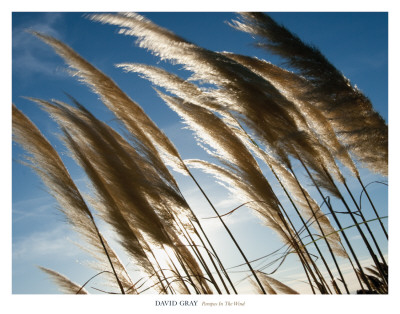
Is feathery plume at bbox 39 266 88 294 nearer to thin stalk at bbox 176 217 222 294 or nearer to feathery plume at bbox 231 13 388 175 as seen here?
thin stalk at bbox 176 217 222 294

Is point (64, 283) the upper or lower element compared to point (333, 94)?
lower

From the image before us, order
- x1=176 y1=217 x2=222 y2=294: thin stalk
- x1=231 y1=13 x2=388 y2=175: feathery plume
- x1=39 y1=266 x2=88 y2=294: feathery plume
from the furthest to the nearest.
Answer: x1=39 y1=266 x2=88 y2=294: feathery plume < x1=176 y1=217 x2=222 y2=294: thin stalk < x1=231 y1=13 x2=388 y2=175: feathery plume

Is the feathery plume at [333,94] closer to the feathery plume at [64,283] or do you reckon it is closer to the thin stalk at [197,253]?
the thin stalk at [197,253]

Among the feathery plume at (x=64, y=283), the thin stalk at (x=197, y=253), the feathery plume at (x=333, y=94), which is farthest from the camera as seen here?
the feathery plume at (x=64, y=283)

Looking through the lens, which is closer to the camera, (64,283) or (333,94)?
(333,94)

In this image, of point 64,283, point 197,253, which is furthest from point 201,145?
point 64,283

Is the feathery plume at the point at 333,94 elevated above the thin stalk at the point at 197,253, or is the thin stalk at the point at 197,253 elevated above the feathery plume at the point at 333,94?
the feathery plume at the point at 333,94

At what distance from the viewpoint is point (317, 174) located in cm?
224

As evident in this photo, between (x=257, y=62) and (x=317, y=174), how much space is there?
868 millimetres

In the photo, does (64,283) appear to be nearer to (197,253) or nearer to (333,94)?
(197,253)

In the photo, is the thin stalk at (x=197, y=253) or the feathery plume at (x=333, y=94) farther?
the thin stalk at (x=197, y=253)

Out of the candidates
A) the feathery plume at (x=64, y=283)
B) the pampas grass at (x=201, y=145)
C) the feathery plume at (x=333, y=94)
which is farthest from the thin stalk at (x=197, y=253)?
the feathery plume at (x=333, y=94)

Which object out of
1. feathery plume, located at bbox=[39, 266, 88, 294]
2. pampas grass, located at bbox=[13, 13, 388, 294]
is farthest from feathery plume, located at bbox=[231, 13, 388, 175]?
feathery plume, located at bbox=[39, 266, 88, 294]
